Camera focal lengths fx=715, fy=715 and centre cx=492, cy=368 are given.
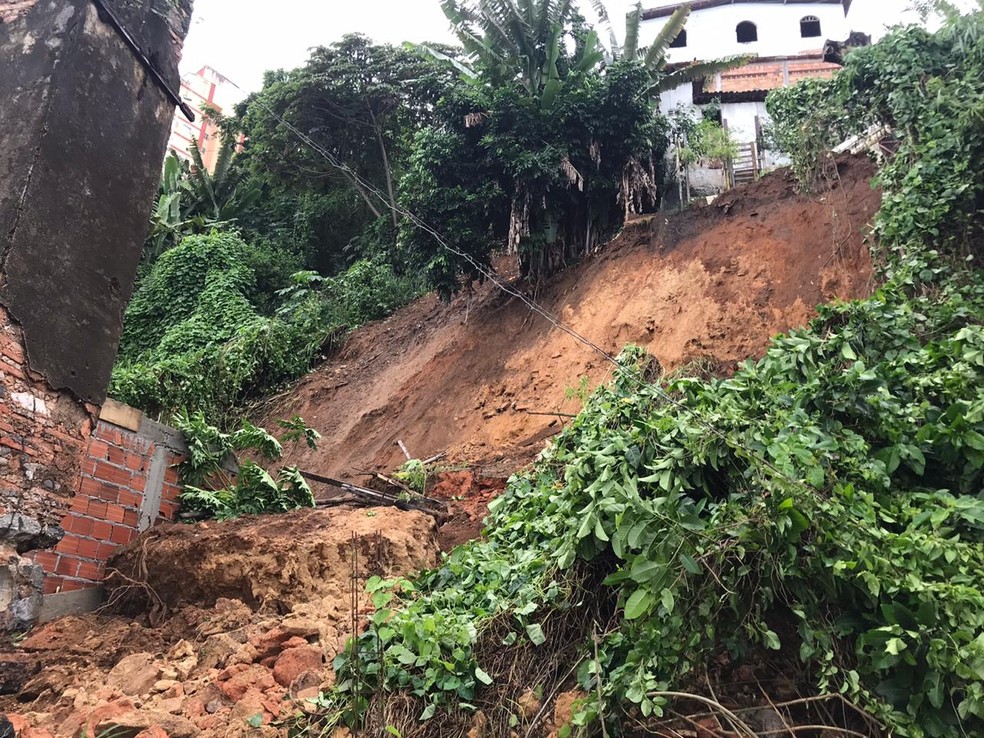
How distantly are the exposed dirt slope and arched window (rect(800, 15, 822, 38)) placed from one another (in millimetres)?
12441

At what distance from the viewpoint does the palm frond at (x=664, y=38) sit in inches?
491

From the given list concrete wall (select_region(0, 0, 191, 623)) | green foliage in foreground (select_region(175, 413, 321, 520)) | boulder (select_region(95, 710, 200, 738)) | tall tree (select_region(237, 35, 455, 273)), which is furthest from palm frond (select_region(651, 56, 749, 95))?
boulder (select_region(95, 710, 200, 738))

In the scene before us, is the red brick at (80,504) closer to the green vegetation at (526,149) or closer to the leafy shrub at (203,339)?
the green vegetation at (526,149)

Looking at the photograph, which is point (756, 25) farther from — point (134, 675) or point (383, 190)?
point (134, 675)

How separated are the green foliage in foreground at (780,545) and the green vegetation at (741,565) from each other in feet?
0.04

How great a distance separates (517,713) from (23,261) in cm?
419

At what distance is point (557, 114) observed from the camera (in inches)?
422

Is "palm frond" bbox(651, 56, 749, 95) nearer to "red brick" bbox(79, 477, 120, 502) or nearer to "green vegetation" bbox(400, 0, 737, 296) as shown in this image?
"green vegetation" bbox(400, 0, 737, 296)

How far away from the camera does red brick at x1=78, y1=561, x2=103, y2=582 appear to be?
16.1 ft

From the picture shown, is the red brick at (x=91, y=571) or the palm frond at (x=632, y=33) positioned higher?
the palm frond at (x=632, y=33)

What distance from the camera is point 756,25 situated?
1995 cm

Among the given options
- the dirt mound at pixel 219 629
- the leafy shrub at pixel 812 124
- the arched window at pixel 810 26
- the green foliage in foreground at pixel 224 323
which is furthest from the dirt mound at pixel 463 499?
the arched window at pixel 810 26

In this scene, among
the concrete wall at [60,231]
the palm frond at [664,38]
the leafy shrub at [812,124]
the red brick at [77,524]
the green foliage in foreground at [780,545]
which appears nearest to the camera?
the green foliage in foreground at [780,545]

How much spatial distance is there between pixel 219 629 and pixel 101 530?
1376 millimetres
